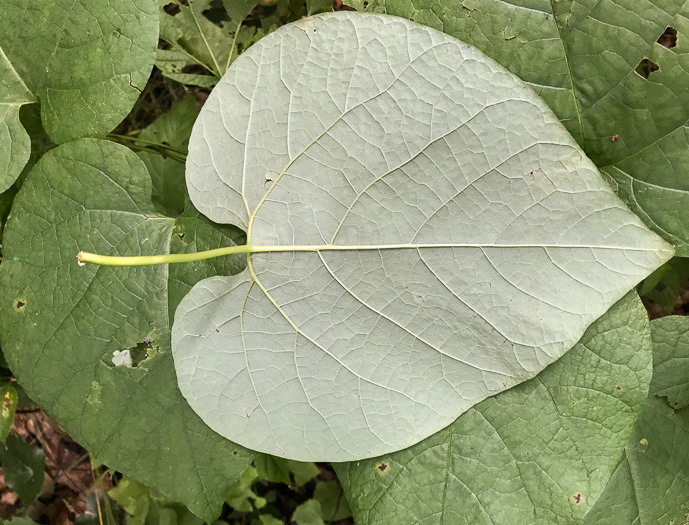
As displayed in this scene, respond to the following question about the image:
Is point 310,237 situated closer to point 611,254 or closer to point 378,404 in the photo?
point 378,404

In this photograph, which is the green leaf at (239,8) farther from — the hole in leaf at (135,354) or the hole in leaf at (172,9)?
the hole in leaf at (135,354)

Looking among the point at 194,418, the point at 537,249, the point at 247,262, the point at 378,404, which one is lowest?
the point at 194,418

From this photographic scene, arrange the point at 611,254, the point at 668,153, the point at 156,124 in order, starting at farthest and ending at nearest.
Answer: the point at 156,124 < the point at 668,153 < the point at 611,254

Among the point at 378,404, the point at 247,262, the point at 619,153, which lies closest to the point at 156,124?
the point at 247,262

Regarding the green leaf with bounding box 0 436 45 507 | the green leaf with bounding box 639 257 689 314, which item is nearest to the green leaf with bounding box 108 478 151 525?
the green leaf with bounding box 0 436 45 507

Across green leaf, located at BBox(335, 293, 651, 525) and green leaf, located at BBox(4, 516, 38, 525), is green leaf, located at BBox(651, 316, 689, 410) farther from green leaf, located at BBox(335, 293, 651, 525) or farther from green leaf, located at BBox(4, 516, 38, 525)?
green leaf, located at BBox(4, 516, 38, 525)

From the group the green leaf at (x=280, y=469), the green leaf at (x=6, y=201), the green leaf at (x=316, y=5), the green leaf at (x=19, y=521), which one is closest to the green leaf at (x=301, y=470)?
the green leaf at (x=280, y=469)
